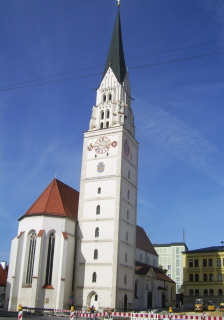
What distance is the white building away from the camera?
95625 mm

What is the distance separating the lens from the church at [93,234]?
122ft

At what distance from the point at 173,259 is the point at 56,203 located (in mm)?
64246

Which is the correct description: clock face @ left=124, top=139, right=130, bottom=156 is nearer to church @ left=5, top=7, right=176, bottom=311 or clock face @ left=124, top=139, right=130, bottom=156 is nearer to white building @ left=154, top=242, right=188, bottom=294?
church @ left=5, top=7, right=176, bottom=311

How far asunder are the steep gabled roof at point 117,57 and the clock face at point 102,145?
29.1 ft

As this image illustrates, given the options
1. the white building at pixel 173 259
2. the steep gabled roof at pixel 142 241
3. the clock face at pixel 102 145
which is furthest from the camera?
the white building at pixel 173 259

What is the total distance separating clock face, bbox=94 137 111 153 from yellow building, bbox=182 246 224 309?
69.8ft

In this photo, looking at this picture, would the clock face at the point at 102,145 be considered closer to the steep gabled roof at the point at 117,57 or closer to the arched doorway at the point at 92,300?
the steep gabled roof at the point at 117,57

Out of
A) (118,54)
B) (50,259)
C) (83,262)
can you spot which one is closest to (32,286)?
(50,259)

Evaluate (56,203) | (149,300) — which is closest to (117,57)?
(56,203)

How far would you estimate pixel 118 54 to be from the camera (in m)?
50.2

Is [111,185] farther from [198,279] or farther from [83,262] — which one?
[198,279]

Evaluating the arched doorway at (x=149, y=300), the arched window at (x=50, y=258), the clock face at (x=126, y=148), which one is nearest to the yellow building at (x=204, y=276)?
the arched doorway at (x=149, y=300)

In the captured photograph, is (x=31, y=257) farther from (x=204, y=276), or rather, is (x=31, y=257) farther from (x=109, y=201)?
(x=204, y=276)

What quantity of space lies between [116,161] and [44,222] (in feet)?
35.1
